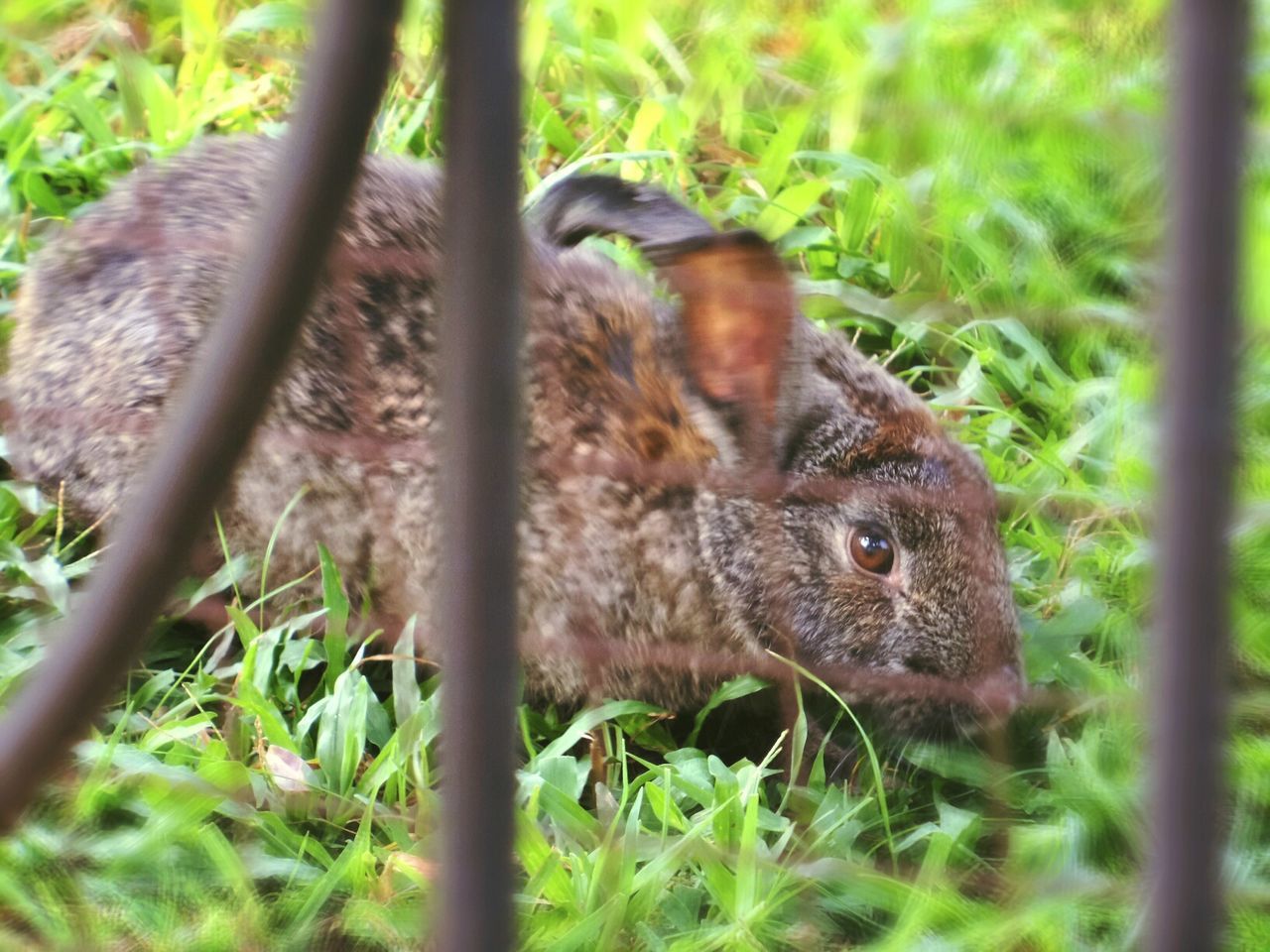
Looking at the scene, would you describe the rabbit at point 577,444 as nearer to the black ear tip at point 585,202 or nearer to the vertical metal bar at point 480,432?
the black ear tip at point 585,202

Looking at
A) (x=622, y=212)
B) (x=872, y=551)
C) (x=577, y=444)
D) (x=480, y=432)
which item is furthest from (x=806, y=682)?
(x=480, y=432)

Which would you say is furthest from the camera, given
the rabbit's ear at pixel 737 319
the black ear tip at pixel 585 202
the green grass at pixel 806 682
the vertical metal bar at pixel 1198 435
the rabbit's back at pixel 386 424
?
the rabbit's back at pixel 386 424

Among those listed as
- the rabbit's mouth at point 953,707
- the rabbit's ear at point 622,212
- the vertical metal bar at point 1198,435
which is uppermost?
the rabbit's ear at point 622,212

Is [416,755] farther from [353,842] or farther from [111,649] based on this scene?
[111,649]

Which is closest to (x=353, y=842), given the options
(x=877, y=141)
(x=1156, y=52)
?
(x=1156, y=52)

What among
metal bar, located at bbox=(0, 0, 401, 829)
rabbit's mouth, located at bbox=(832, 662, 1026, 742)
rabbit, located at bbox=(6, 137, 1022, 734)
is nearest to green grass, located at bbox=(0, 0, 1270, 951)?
rabbit's mouth, located at bbox=(832, 662, 1026, 742)

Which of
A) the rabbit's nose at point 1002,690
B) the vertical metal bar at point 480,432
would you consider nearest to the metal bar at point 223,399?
the vertical metal bar at point 480,432

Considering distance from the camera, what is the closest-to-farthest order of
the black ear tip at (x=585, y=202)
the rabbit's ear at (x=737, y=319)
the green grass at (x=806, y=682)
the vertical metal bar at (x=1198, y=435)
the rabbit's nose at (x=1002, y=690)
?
the vertical metal bar at (x=1198, y=435)
the green grass at (x=806, y=682)
the rabbit's ear at (x=737, y=319)
the rabbit's nose at (x=1002, y=690)
the black ear tip at (x=585, y=202)

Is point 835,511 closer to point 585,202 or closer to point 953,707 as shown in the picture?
point 953,707
